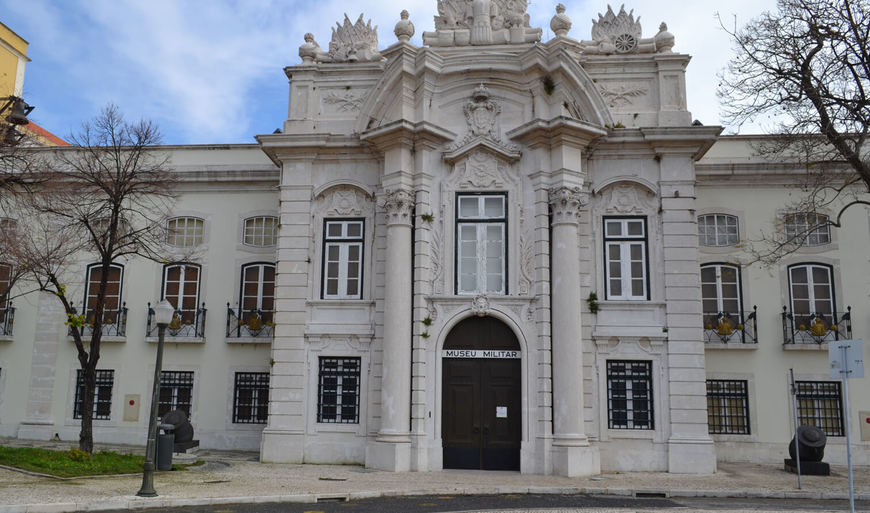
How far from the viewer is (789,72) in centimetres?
1600

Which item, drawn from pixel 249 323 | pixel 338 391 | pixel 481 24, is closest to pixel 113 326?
pixel 249 323

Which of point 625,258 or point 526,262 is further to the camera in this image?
point 625,258

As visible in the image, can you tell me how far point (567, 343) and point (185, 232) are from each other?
44.1 ft

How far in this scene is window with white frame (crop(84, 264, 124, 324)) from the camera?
80.1 feet

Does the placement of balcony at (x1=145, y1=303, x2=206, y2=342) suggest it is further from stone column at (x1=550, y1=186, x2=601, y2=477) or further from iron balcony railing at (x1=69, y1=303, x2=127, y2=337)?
stone column at (x1=550, y1=186, x2=601, y2=477)

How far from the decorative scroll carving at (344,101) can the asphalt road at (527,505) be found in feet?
37.2

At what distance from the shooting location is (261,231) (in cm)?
2472

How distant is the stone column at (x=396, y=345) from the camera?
18391 mm

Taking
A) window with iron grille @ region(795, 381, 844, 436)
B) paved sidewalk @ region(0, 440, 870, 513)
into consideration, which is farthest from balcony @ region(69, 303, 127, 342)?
window with iron grille @ region(795, 381, 844, 436)

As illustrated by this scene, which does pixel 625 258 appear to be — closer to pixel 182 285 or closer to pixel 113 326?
pixel 182 285

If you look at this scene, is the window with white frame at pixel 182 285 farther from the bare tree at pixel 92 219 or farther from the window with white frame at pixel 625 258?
the window with white frame at pixel 625 258

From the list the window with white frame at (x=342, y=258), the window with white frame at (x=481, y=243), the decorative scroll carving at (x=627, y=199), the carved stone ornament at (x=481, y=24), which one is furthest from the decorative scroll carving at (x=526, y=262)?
the carved stone ornament at (x=481, y=24)

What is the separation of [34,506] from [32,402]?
14.7 m

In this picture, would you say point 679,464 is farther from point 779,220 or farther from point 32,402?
point 32,402
